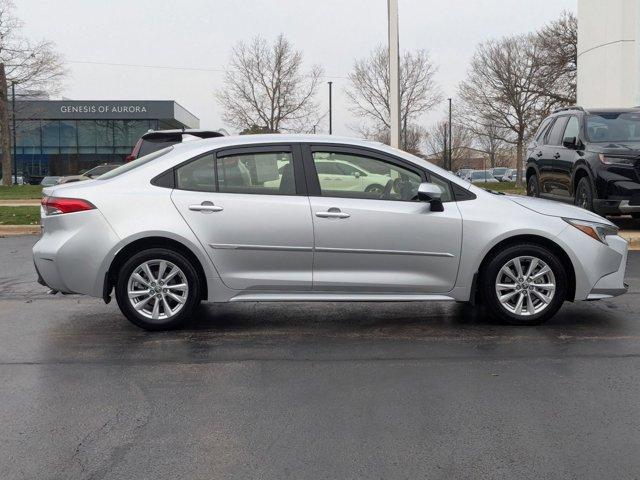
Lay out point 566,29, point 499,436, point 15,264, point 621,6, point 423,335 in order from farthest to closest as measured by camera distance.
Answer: point 566,29, point 621,6, point 15,264, point 423,335, point 499,436

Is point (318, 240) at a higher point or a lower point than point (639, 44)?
lower

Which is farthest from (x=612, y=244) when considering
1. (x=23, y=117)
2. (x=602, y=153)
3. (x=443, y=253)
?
(x=23, y=117)

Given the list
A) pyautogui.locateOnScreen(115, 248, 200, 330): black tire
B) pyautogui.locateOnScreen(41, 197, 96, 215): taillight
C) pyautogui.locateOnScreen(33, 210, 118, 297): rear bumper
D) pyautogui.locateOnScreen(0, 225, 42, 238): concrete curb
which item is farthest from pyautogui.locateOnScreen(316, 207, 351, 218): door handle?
pyautogui.locateOnScreen(0, 225, 42, 238): concrete curb

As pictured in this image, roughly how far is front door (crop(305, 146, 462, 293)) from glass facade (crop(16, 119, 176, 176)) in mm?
58077

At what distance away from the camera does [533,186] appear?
1470 cm

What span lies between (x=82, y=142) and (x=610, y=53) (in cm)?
4679

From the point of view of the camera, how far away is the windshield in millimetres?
12555

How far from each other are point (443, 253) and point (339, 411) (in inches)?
94.8

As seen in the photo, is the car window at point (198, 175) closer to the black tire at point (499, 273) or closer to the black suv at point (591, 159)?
the black tire at point (499, 273)

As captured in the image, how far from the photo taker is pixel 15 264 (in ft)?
34.9

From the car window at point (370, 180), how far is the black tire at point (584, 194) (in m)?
6.15

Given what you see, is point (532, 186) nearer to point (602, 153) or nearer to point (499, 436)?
point (602, 153)

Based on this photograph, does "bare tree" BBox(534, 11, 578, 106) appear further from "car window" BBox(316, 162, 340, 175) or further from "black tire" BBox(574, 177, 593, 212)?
"car window" BBox(316, 162, 340, 175)

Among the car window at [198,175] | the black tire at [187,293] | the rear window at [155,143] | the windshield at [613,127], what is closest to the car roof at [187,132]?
the rear window at [155,143]
